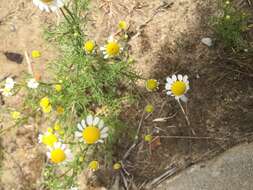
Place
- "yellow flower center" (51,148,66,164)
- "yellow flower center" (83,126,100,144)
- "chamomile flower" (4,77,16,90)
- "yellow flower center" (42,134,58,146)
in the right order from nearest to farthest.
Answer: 1. "yellow flower center" (83,126,100,144)
2. "yellow flower center" (51,148,66,164)
3. "yellow flower center" (42,134,58,146)
4. "chamomile flower" (4,77,16,90)

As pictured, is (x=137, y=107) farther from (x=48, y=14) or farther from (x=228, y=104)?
(x=48, y=14)

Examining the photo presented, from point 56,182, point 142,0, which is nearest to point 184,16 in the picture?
point 142,0

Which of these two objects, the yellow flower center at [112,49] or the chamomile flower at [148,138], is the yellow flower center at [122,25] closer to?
the yellow flower center at [112,49]

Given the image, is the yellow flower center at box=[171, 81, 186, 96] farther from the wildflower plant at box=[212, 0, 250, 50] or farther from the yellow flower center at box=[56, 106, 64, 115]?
the yellow flower center at box=[56, 106, 64, 115]

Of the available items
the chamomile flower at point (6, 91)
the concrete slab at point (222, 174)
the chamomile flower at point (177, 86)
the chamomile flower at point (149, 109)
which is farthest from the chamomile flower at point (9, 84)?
the concrete slab at point (222, 174)

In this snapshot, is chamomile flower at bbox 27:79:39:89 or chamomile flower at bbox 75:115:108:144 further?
chamomile flower at bbox 27:79:39:89

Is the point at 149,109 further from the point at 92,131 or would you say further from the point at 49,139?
the point at 49,139

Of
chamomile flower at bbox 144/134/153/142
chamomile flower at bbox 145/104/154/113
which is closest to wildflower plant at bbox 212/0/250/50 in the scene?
chamomile flower at bbox 145/104/154/113
